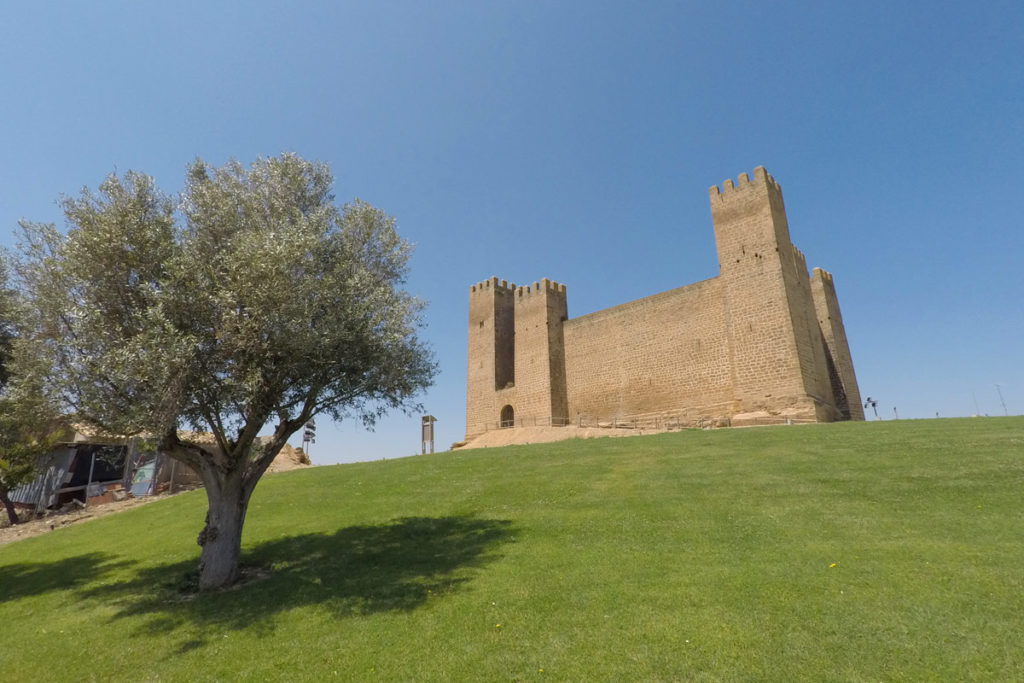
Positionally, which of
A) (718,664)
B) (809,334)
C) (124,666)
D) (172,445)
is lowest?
(124,666)

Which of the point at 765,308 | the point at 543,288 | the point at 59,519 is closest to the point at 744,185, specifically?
the point at 765,308

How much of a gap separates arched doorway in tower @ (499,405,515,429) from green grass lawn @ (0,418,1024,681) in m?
25.1

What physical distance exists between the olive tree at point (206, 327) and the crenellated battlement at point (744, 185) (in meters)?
25.3

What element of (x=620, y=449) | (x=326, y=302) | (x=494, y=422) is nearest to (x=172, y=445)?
(x=326, y=302)

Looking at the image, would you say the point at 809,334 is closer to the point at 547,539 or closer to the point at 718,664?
the point at 547,539

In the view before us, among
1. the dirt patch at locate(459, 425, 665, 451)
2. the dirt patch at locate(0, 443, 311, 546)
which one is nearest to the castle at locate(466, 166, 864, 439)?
the dirt patch at locate(459, 425, 665, 451)

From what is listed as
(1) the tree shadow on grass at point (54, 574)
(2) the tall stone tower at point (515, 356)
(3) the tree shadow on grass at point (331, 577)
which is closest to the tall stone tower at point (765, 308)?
(2) the tall stone tower at point (515, 356)

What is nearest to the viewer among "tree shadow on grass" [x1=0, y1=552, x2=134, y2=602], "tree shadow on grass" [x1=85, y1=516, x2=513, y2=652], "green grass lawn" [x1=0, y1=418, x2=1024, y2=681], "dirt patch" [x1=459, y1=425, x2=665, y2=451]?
"green grass lawn" [x1=0, y1=418, x2=1024, y2=681]

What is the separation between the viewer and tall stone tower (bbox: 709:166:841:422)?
82.6 feet

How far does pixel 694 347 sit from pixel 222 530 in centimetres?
2712

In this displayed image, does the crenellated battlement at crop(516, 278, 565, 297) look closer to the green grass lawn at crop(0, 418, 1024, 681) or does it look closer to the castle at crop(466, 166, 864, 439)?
the castle at crop(466, 166, 864, 439)

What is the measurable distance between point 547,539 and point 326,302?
6212 mm

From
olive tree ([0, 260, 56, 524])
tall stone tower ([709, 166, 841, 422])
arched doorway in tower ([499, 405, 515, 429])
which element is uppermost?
tall stone tower ([709, 166, 841, 422])

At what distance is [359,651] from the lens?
604 centimetres
